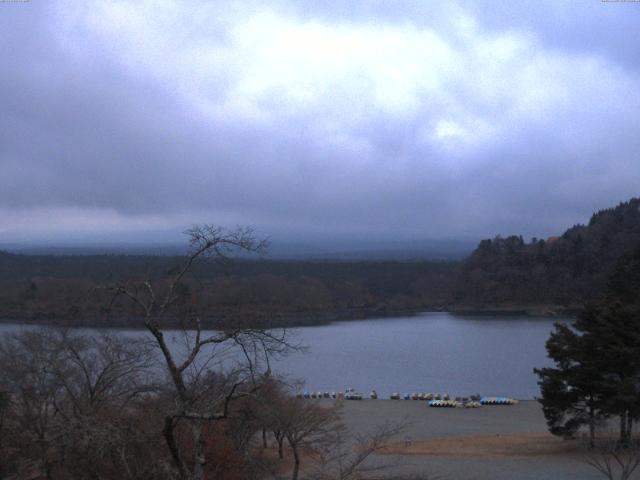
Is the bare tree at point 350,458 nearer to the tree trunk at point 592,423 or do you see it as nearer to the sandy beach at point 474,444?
the sandy beach at point 474,444

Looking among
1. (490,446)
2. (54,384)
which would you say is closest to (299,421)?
(54,384)

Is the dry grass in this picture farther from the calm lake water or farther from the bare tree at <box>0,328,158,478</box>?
the bare tree at <box>0,328,158,478</box>

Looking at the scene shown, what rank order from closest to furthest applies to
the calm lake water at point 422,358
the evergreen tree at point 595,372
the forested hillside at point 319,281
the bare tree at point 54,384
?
the bare tree at point 54,384 < the evergreen tree at point 595,372 < the calm lake water at point 422,358 < the forested hillside at point 319,281

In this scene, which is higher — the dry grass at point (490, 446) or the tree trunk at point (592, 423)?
the tree trunk at point (592, 423)

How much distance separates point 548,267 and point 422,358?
47.1m

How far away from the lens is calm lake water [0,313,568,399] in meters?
40.3

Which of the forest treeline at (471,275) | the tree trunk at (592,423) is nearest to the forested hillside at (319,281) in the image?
the forest treeline at (471,275)

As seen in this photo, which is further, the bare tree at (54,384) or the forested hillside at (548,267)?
the forested hillside at (548,267)

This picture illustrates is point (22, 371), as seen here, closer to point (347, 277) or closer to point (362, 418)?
point (362, 418)

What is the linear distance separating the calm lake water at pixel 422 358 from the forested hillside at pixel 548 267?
15623mm

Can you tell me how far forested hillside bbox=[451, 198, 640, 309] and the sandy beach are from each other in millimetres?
56942

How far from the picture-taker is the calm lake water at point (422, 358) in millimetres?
40312

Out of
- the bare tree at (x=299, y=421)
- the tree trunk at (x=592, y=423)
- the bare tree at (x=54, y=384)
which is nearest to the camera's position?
the bare tree at (x=54, y=384)

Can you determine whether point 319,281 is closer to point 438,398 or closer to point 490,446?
point 438,398
